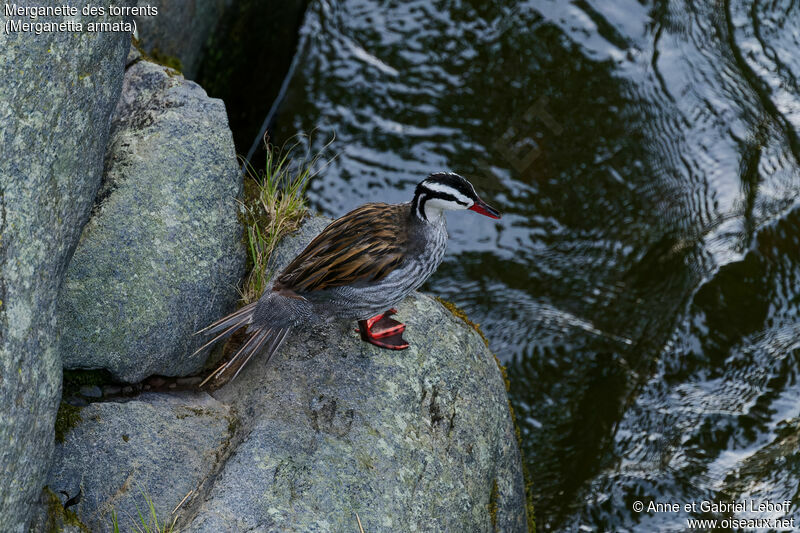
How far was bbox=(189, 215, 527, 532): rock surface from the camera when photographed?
416 centimetres

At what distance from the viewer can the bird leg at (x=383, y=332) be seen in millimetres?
4914

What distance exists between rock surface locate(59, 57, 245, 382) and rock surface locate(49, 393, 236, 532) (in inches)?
13.6

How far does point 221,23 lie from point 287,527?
5.34 m

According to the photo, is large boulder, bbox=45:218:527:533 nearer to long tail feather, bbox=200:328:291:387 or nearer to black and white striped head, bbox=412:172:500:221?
long tail feather, bbox=200:328:291:387

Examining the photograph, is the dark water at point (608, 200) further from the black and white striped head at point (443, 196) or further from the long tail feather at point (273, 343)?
the long tail feather at point (273, 343)

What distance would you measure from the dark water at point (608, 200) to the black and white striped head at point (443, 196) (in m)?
2.32

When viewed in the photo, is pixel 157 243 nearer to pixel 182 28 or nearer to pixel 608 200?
pixel 182 28

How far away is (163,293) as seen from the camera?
470 cm

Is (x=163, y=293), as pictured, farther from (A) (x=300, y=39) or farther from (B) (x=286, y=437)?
(A) (x=300, y=39)

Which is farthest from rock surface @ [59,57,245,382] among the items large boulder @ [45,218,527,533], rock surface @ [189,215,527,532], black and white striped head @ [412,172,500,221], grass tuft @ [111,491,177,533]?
black and white striped head @ [412,172,500,221]

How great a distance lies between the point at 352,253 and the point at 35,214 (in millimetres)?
1706

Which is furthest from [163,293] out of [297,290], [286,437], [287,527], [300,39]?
[300,39]

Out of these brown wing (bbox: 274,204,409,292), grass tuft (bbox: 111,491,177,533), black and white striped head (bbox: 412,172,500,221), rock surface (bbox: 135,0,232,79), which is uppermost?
black and white striped head (bbox: 412,172,500,221)

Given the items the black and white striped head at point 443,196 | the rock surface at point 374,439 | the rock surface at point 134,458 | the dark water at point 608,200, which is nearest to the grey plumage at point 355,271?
the black and white striped head at point 443,196
